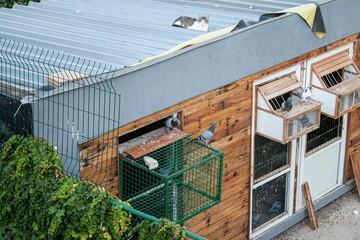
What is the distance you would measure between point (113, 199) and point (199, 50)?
88.9 inches

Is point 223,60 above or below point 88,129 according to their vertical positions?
above

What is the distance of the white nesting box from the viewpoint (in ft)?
34.3

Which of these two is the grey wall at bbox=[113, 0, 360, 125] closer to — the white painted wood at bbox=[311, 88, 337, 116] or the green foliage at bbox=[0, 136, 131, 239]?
the white painted wood at bbox=[311, 88, 337, 116]

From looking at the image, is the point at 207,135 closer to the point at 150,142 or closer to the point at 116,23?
the point at 150,142

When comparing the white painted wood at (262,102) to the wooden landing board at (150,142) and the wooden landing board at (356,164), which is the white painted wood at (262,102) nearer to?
the wooden landing board at (150,142)

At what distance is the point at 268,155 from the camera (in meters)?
10.6

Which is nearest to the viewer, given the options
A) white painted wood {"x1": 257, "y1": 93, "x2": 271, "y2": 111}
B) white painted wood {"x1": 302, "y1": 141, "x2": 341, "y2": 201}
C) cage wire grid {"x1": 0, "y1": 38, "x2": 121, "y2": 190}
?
cage wire grid {"x1": 0, "y1": 38, "x2": 121, "y2": 190}

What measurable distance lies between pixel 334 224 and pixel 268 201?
1124 millimetres

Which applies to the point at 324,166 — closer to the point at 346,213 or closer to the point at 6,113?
the point at 346,213

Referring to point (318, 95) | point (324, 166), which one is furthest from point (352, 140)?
point (318, 95)

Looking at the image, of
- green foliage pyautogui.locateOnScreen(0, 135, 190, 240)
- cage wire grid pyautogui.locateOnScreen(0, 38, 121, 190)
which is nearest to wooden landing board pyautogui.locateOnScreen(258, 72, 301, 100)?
cage wire grid pyautogui.locateOnScreen(0, 38, 121, 190)

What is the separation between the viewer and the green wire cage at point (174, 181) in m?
8.61

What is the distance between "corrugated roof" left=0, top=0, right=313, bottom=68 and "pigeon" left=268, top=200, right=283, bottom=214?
2517 millimetres

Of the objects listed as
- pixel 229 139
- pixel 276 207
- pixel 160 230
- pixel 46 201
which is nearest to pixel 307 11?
pixel 229 139
